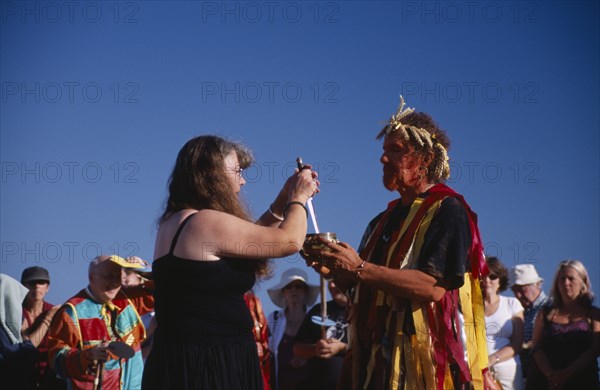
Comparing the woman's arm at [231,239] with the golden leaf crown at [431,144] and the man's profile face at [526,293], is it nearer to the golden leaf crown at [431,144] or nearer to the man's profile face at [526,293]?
the golden leaf crown at [431,144]

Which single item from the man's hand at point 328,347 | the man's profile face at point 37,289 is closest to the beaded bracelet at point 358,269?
the man's hand at point 328,347

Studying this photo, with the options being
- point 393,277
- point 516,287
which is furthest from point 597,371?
point 393,277

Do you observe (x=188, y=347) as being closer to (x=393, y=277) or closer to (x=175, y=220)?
(x=175, y=220)

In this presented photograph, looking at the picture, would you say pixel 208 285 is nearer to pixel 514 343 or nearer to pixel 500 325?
pixel 500 325

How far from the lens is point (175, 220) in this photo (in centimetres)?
340

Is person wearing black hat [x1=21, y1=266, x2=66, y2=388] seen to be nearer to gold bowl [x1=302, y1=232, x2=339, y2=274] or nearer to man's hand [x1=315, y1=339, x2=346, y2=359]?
man's hand [x1=315, y1=339, x2=346, y2=359]

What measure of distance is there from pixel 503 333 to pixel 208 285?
5.40 meters

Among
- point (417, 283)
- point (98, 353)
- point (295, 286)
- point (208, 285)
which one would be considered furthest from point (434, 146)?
point (295, 286)

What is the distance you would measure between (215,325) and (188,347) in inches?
5.7

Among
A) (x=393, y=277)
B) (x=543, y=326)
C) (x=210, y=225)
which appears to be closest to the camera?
(x=210, y=225)

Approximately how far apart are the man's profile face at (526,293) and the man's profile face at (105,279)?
4.61 m

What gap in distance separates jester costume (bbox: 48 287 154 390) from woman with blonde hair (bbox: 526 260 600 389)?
391 cm

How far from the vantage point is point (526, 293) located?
9117mm

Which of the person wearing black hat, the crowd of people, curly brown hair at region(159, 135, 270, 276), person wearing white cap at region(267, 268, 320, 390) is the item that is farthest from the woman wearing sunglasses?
curly brown hair at region(159, 135, 270, 276)
